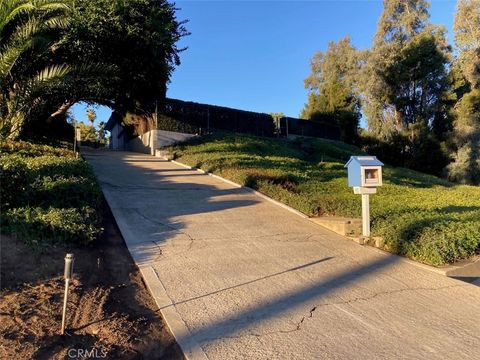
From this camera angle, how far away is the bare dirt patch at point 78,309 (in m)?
3.89

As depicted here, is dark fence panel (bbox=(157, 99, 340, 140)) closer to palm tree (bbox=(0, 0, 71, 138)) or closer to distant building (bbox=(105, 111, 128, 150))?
distant building (bbox=(105, 111, 128, 150))

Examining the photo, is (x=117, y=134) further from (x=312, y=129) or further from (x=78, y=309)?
(x=78, y=309)

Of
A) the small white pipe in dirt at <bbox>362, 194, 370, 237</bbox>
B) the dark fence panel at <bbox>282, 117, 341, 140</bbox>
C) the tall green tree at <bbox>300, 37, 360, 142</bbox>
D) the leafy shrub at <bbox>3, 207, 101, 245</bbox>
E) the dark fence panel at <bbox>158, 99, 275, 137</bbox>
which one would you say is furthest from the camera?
the tall green tree at <bbox>300, 37, 360, 142</bbox>

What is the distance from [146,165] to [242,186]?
5.19m

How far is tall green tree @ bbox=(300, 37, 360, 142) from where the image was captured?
3584 centimetres

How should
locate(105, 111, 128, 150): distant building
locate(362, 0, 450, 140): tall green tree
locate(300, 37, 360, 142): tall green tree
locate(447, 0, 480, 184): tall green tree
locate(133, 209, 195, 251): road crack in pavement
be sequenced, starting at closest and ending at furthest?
locate(133, 209, 195, 251): road crack in pavement < locate(447, 0, 480, 184): tall green tree < locate(105, 111, 128, 150): distant building < locate(362, 0, 450, 140): tall green tree < locate(300, 37, 360, 142): tall green tree

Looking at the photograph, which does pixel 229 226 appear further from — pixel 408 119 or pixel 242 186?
pixel 408 119

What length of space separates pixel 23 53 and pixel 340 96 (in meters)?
29.1

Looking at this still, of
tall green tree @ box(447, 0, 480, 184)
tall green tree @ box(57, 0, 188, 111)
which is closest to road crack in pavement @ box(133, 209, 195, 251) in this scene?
tall green tree @ box(57, 0, 188, 111)

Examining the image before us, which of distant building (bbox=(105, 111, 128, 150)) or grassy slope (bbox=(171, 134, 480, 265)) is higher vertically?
distant building (bbox=(105, 111, 128, 150))

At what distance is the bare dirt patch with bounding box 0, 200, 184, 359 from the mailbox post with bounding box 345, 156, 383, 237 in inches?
185

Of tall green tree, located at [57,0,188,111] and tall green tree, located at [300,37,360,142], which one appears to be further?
tall green tree, located at [300,37,360,142]

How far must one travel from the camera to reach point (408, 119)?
35000 mm

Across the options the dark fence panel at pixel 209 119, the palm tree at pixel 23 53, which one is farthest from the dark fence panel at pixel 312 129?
the palm tree at pixel 23 53
